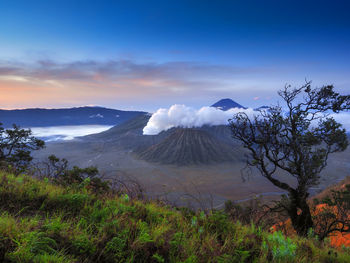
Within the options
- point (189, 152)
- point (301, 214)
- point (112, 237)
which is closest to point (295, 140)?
point (301, 214)

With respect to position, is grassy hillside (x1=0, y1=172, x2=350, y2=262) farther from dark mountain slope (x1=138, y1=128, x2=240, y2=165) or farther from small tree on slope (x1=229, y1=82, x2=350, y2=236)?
dark mountain slope (x1=138, y1=128, x2=240, y2=165)

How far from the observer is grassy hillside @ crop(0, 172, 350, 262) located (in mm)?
2055

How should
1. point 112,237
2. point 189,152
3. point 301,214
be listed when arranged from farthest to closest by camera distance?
1. point 189,152
2. point 301,214
3. point 112,237

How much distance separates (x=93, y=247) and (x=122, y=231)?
385 millimetres

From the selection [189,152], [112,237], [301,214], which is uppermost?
[112,237]

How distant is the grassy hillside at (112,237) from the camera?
6.74 ft

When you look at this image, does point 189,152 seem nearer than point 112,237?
No

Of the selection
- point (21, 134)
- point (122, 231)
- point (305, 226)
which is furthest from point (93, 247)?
point (21, 134)

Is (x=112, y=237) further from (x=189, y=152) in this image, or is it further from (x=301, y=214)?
(x=189, y=152)

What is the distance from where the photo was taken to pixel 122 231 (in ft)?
8.04

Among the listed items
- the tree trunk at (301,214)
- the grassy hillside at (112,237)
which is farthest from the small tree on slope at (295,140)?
the grassy hillside at (112,237)

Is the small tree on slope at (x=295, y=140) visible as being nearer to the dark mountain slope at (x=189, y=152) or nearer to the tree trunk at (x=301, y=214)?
the tree trunk at (x=301, y=214)

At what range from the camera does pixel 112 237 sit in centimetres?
242

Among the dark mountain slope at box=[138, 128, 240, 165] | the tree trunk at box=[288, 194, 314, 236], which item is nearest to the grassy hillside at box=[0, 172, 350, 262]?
the tree trunk at box=[288, 194, 314, 236]
